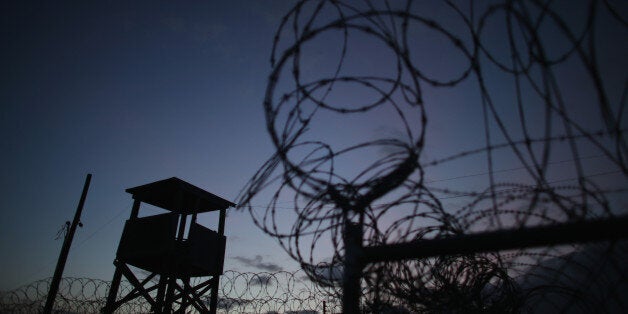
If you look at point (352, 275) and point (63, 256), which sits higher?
point (63, 256)

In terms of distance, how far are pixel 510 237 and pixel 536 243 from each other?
0.15m

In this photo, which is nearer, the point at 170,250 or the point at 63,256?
the point at 170,250

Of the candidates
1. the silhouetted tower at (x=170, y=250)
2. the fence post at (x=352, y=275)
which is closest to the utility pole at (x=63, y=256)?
the silhouetted tower at (x=170, y=250)

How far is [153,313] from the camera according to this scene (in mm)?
10461

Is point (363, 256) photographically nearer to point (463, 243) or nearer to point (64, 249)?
point (463, 243)

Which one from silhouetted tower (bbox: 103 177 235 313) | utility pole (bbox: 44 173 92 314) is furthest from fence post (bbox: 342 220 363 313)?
utility pole (bbox: 44 173 92 314)

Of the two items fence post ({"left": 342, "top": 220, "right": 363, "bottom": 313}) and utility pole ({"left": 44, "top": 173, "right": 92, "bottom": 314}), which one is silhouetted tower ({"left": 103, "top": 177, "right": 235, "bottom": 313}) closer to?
utility pole ({"left": 44, "top": 173, "right": 92, "bottom": 314})

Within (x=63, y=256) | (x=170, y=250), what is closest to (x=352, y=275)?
(x=170, y=250)

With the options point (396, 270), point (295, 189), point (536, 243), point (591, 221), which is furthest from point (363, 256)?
point (396, 270)

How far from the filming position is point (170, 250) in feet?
33.2

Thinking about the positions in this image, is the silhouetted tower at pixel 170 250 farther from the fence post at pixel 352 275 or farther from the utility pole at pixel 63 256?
the fence post at pixel 352 275

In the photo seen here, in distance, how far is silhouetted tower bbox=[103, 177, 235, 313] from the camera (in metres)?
10.3

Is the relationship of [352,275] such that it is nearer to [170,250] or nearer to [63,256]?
[170,250]

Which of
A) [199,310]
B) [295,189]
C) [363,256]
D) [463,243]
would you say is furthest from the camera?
[199,310]
